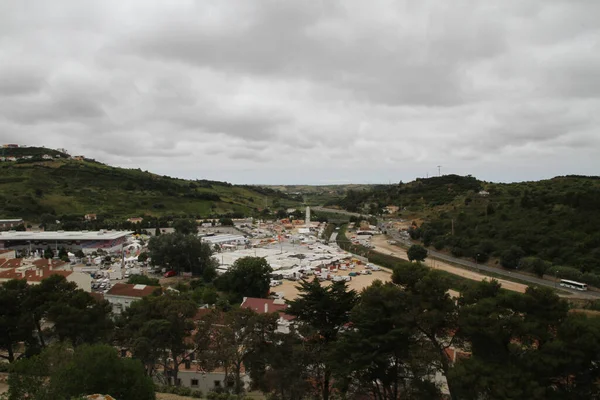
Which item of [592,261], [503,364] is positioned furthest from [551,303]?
[592,261]

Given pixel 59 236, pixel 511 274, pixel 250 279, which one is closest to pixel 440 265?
pixel 511 274

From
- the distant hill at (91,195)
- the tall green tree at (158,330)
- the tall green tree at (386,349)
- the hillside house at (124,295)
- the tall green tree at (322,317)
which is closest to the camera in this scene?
the tall green tree at (386,349)

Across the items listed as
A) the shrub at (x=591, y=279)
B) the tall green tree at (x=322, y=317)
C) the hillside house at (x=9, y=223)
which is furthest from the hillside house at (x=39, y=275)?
the hillside house at (x=9, y=223)

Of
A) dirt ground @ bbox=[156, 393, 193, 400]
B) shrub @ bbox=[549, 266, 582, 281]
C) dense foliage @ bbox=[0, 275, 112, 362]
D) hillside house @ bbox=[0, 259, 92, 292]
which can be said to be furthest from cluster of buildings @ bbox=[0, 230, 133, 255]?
shrub @ bbox=[549, 266, 582, 281]

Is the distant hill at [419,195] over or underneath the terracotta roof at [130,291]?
over

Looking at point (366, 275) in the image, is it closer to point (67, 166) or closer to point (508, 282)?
point (508, 282)

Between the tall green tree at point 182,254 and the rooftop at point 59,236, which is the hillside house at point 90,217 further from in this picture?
the tall green tree at point 182,254

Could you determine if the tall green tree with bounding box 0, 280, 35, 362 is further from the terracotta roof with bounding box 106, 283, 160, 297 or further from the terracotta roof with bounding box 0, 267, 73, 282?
the terracotta roof with bounding box 0, 267, 73, 282
